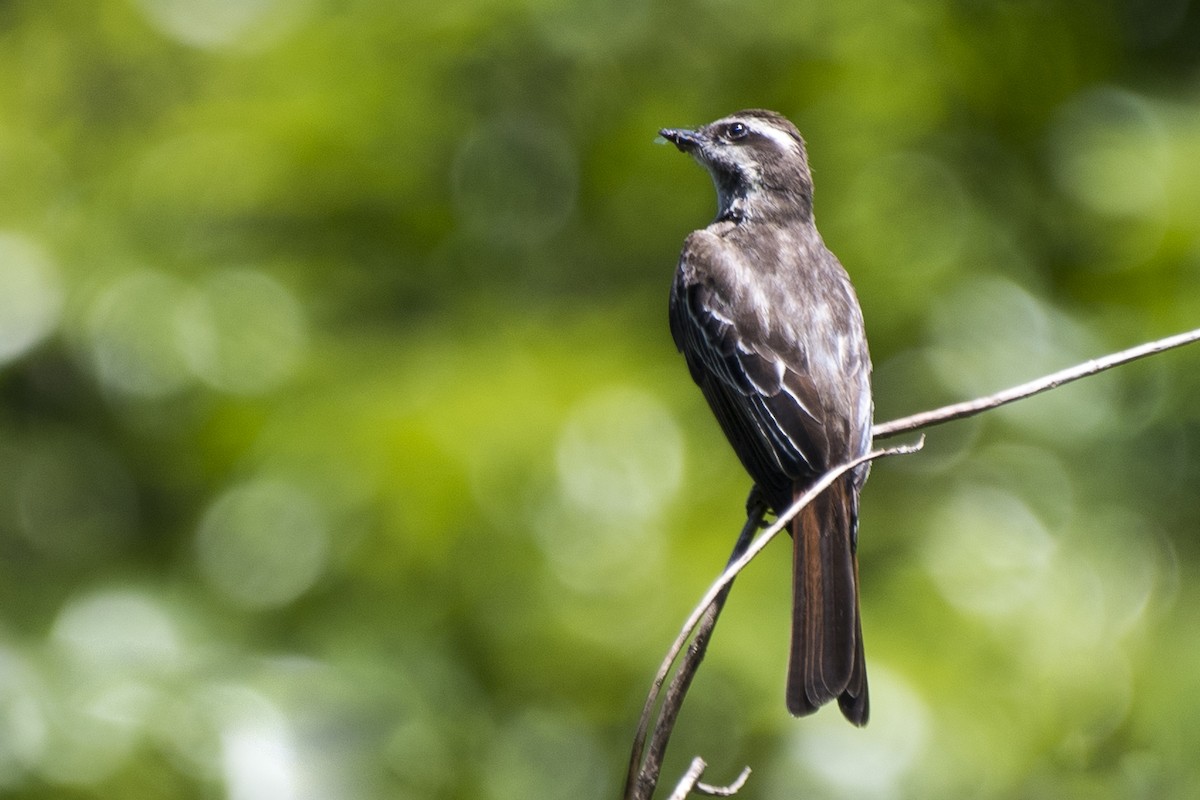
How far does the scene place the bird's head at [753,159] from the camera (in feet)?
15.7

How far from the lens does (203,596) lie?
663 cm

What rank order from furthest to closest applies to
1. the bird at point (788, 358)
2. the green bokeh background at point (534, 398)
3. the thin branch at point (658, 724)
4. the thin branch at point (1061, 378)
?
the green bokeh background at point (534, 398) → the bird at point (788, 358) → the thin branch at point (1061, 378) → the thin branch at point (658, 724)

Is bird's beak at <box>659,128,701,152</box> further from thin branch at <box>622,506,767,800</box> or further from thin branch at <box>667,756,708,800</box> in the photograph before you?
thin branch at <box>667,756,708,800</box>

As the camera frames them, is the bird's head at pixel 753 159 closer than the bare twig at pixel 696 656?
No

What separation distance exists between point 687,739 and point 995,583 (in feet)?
5.30

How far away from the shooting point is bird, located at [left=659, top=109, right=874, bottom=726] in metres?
3.41

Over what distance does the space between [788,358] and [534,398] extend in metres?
2.87

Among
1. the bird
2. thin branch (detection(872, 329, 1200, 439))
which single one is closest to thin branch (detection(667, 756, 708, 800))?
thin branch (detection(872, 329, 1200, 439))

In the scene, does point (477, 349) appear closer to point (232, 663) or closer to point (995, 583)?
point (232, 663)

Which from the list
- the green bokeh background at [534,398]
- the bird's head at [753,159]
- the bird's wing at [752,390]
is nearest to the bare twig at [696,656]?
the bird's wing at [752,390]

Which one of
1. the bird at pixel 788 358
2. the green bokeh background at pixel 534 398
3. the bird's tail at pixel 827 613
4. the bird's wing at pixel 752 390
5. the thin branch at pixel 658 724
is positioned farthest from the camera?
the green bokeh background at pixel 534 398

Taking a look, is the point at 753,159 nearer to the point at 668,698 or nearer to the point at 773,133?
the point at 773,133

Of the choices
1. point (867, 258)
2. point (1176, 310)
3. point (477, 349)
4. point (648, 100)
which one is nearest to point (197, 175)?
point (477, 349)

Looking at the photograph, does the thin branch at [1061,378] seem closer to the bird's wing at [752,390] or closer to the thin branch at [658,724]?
the thin branch at [658,724]
